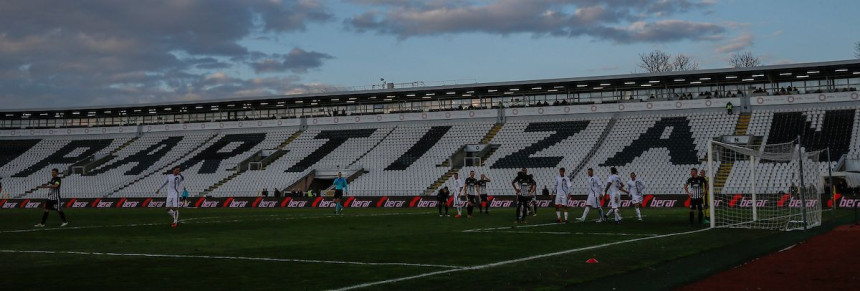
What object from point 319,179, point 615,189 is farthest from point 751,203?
point 319,179

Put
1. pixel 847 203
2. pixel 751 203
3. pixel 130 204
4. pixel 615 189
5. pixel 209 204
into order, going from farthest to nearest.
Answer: pixel 130 204, pixel 209 204, pixel 847 203, pixel 751 203, pixel 615 189

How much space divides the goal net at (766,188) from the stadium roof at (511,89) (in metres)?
13.1

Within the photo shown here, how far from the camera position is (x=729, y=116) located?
2235 inches

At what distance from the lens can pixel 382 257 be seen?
42.5ft

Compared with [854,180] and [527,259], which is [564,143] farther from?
[527,259]

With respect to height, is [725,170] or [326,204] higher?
[725,170]

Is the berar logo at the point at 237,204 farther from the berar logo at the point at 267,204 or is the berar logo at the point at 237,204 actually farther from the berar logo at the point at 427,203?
A: the berar logo at the point at 427,203

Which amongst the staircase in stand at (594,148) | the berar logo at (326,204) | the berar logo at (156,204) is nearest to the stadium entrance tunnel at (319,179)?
the berar logo at (156,204)

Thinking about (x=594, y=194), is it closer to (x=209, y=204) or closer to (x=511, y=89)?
(x=209, y=204)

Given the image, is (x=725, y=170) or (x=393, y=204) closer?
(x=393, y=204)

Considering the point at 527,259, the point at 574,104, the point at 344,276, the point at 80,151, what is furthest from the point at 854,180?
the point at 80,151

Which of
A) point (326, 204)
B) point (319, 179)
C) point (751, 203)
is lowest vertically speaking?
point (326, 204)

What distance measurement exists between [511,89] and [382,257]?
53.3 metres

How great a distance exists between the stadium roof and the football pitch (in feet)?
133
